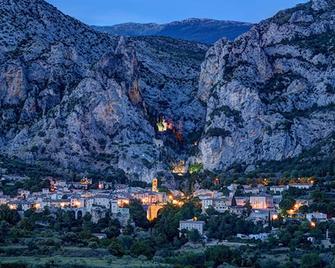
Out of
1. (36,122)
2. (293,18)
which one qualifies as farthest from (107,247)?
(293,18)

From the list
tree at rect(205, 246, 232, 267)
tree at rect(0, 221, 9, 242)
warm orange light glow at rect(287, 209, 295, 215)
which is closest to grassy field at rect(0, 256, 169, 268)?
tree at rect(205, 246, 232, 267)

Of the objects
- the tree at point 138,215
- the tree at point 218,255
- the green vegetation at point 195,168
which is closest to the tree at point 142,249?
the tree at point 218,255

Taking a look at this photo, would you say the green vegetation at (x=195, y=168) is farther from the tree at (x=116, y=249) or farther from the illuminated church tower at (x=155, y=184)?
the tree at (x=116, y=249)

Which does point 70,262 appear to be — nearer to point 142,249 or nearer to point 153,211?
point 142,249

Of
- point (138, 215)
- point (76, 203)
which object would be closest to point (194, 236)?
point (138, 215)

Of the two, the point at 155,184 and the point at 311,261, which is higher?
the point at 155,184

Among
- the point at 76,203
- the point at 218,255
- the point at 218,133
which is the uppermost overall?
the point at 218,133

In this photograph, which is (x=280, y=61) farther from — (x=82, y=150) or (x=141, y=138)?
(x=82, y=150)
